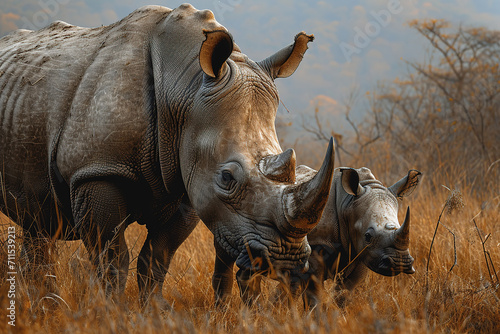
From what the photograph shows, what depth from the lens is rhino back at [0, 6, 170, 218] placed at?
3174 mm

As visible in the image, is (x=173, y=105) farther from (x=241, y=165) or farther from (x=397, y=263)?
(x=397, y=263)

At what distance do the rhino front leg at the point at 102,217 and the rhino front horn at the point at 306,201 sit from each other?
41.5 inches

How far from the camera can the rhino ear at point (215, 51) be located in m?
2.88

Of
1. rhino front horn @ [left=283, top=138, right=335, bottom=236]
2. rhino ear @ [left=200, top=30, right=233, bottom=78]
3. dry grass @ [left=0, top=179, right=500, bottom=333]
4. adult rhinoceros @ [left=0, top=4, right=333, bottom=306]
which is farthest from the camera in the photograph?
rhino ear @ [left=200, top=30, right=233, bottom=78]

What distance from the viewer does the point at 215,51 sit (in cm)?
295

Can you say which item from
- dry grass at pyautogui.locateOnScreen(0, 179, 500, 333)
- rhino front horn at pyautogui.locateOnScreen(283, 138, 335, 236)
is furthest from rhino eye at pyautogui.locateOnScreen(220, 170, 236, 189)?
dry grass at pyautogui.locateOnScreen(0, 179, 500, 333)

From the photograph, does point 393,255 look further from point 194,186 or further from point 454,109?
point 454,109

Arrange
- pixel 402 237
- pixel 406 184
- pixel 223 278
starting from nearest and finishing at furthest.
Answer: pixel 402 237 < pixel 223 278 < pixel 406 184

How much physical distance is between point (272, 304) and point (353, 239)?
3.18 ft

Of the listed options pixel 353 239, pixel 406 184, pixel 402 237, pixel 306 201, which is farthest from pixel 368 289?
pixel 306 201

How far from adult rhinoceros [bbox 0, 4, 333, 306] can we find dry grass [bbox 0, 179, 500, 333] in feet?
0.72

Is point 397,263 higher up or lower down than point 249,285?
higher up

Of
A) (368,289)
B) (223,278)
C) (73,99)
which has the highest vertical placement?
(73,99)

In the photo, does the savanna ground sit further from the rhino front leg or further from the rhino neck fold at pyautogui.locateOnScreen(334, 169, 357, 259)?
the rhino neck fold at pyautogui.locateOnScreen(334, 169, 357, 259)
